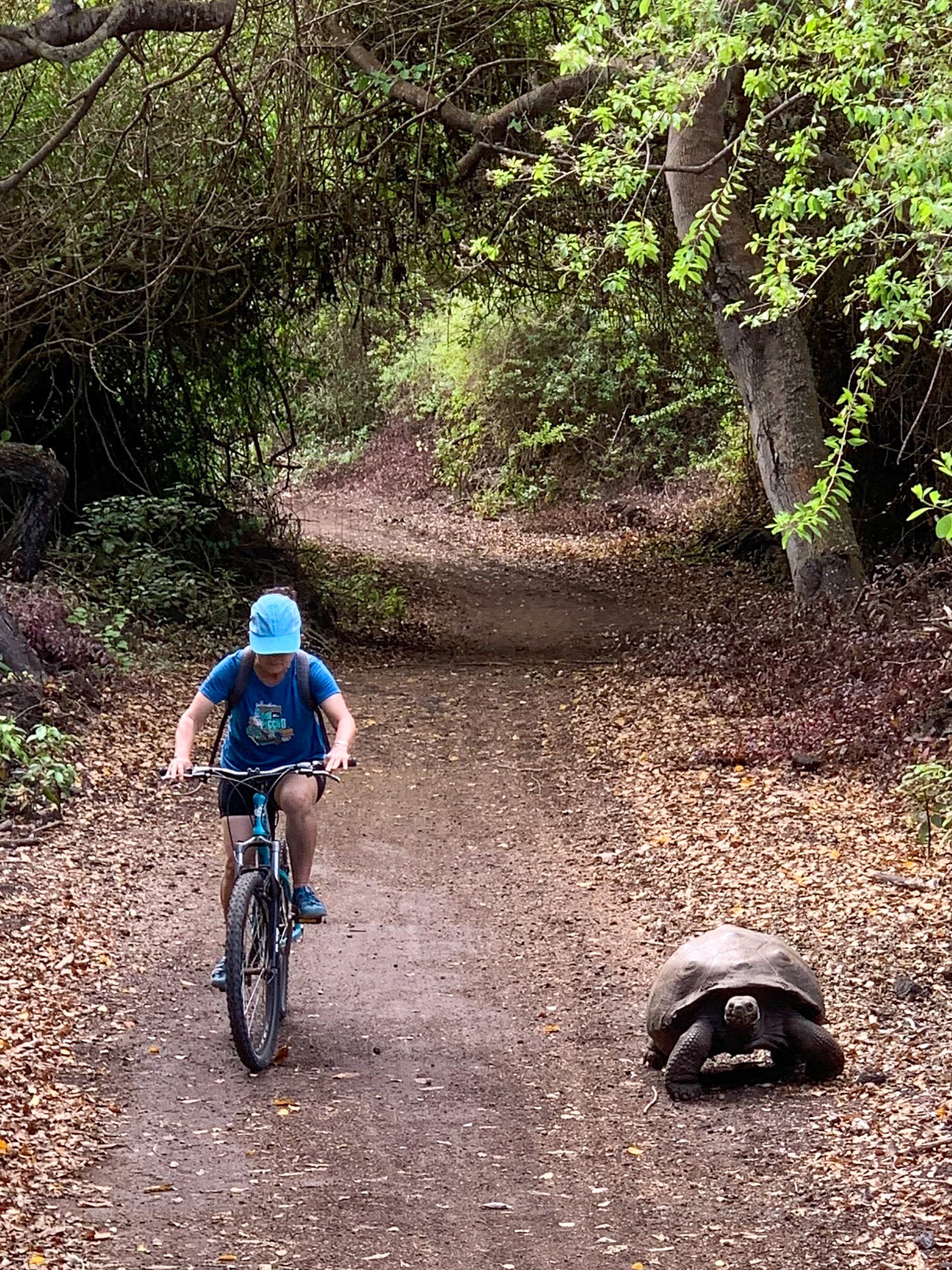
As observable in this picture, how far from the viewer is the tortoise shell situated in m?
5.47

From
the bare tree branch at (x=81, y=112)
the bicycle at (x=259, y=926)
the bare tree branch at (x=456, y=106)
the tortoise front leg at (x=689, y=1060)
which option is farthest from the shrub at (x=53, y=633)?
the tortoise front leg at (x=689, y=1060)

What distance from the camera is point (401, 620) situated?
17797mm

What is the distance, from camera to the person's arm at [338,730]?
564cm

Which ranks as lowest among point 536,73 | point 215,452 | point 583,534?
point 583,534

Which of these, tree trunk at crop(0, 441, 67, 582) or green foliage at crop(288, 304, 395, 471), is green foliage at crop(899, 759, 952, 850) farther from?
green foliage at crop(288, 304, 395, 471)

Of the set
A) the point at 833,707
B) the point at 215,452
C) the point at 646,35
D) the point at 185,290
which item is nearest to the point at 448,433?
the point at 215,452

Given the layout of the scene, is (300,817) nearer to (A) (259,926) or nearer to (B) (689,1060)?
(A) (259,926)

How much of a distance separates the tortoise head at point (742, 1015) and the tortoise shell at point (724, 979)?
112 mm

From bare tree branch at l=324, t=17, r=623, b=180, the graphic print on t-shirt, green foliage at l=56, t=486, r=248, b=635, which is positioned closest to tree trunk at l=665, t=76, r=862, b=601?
bare tree branch at l=324, t=17, r=623, b=180

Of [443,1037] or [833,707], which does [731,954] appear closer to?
[443,1037]

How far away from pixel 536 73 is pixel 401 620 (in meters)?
6.58

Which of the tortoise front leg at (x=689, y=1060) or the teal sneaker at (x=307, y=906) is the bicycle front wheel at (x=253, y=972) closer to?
the teal sneaker at (x=307, y=906)

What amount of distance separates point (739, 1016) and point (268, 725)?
2177 millimetres

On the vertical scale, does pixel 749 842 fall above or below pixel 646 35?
below
